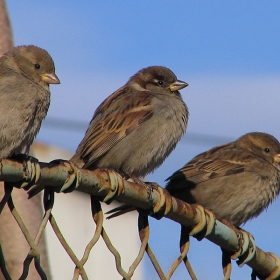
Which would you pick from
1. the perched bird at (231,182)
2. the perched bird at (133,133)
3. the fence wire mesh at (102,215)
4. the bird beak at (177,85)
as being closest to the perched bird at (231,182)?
the perched bird at (231,182)

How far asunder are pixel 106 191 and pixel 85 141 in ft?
9.17

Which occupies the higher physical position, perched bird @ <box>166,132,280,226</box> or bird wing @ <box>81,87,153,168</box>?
bird wing @ <box>81,87,153,168</box>

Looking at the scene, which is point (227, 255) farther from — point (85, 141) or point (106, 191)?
point (85, 141)

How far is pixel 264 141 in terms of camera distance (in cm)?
671

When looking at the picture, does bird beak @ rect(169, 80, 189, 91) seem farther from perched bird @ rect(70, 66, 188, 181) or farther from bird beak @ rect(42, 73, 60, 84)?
bird beak @ rect(42, 73, 60, 84)

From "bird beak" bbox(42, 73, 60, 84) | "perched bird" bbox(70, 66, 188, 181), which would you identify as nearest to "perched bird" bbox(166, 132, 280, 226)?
"perched bird" bbox(70, 66, 188, 181)

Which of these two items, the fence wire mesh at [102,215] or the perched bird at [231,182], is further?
the perched bird at [231,182]

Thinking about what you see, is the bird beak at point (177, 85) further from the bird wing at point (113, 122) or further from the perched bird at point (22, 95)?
the perched bird at point (22, 95)

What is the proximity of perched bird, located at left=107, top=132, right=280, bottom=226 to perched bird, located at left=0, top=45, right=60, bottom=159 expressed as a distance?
75.3 inches

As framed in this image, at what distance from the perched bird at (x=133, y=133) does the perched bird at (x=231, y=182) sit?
3.13ft

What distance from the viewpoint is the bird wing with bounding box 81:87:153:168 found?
497 cm

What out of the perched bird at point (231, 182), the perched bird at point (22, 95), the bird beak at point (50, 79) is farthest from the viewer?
the perched bird at point (231, 182)

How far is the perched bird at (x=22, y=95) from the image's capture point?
3502 mm

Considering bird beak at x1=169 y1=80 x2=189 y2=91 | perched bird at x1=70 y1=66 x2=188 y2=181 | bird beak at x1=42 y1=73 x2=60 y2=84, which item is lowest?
perched bird at x1=70 y1=66 x2=188 y2=181
